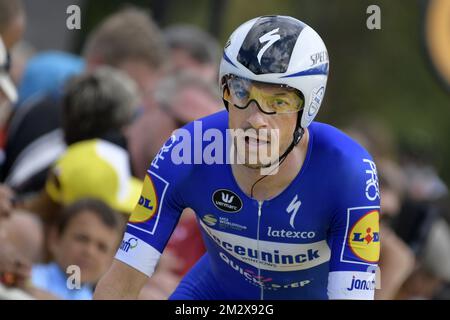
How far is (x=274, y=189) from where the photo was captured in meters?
5.52

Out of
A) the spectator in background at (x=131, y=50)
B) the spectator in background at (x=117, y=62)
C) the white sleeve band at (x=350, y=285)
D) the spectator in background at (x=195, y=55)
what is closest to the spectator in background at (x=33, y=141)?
the spectator in background at (x=117, y=62)

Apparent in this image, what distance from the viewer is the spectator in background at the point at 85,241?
7363mm

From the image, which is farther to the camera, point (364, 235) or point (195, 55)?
point (195, 55)

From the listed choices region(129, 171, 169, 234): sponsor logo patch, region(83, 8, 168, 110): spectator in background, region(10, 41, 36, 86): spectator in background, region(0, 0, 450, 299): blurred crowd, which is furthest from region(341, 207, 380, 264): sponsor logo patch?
region(10, 41, 36, 86): spectator in background

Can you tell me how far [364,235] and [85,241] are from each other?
2.67 m

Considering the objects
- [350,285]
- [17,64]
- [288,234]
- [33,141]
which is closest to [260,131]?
[288,234]

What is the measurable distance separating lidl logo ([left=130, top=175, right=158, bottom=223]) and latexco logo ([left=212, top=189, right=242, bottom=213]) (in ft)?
0.95

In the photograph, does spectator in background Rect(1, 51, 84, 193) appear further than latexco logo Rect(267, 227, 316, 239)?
Yes

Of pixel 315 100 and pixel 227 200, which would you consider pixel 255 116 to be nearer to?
pixel 315 100

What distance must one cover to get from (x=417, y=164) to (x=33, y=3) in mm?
6412

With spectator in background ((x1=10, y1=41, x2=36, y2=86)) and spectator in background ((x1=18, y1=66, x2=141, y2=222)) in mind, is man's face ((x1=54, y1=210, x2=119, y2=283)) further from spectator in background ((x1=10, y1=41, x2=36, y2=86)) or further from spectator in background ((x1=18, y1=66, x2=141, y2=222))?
spectator in background ((x1=10, y1=41, x2=36, y2=86))

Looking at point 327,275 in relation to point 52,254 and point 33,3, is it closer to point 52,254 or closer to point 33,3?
point 52,254

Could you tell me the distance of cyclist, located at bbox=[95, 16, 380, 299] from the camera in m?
5.14
